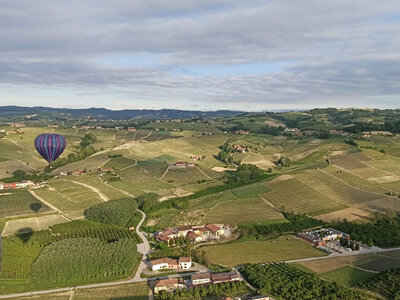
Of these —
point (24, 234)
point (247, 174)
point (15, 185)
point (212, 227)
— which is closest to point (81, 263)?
point (24, 234)

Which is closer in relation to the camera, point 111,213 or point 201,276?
point 201,276

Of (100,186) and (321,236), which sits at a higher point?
(100,186)

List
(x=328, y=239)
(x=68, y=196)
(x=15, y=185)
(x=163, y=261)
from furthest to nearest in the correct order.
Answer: (x=15, y=185) < (x=68, y=196) < (x=328, y=239) < (x=163, y=261)

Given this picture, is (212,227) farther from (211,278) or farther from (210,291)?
(210,291)

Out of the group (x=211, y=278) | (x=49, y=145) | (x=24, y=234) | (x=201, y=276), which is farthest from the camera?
(x=49, y=145)

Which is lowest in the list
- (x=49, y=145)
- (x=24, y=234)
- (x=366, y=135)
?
(x=24, y=234)

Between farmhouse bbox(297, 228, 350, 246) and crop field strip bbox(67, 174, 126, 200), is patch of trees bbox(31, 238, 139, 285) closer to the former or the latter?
farmhouse bbox(297, 228, 350, 246)

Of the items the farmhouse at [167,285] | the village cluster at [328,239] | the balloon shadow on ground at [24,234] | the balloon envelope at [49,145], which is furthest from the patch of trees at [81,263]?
the village cluster at [328,239]

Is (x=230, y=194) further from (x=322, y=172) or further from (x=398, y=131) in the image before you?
(x=398, y=131)
